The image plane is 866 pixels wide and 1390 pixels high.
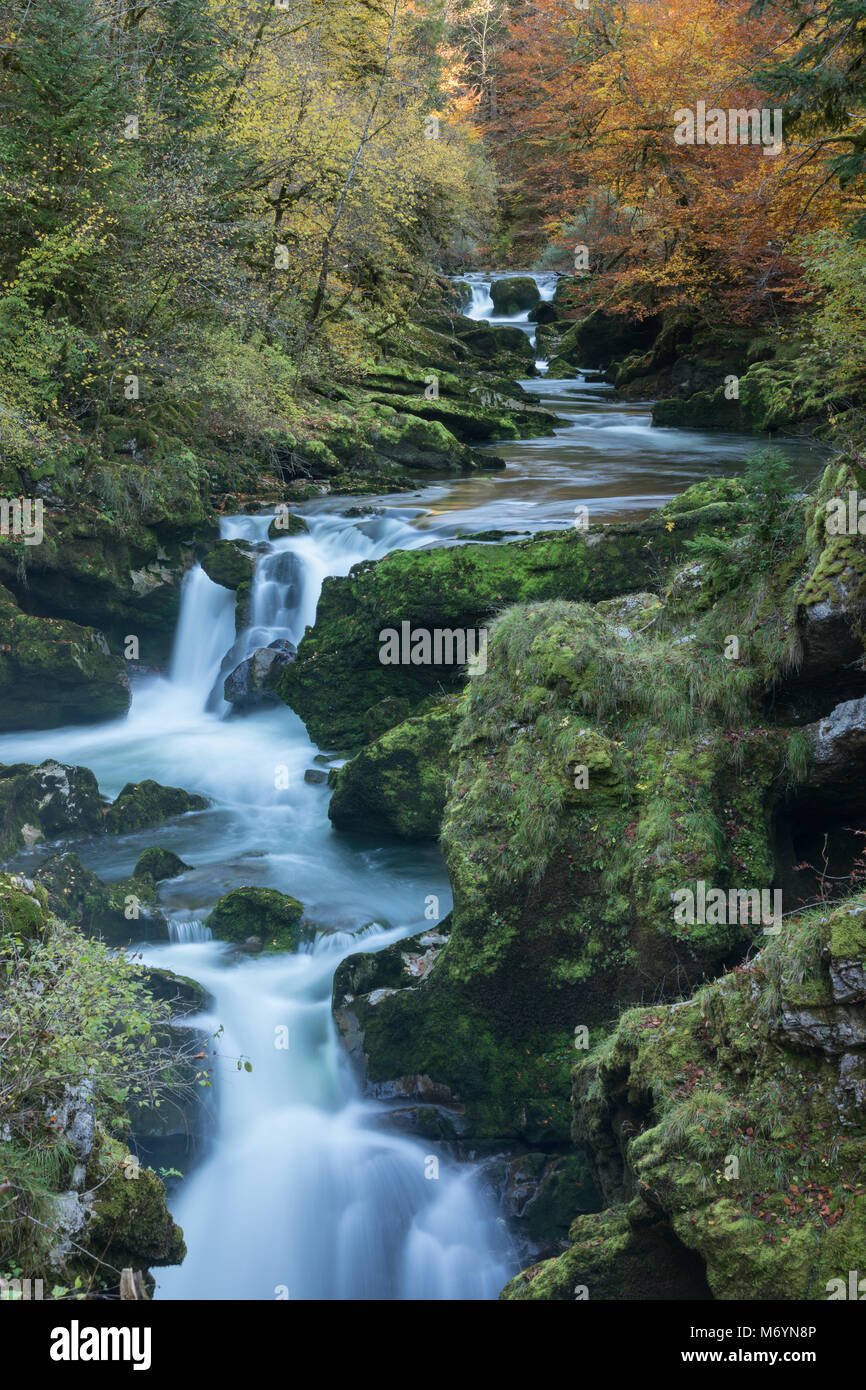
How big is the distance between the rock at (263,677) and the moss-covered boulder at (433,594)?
1.14 m

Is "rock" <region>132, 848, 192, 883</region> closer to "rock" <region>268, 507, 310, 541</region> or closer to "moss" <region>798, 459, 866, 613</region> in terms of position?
"rock" <region>268, 507, 310, 541</region>

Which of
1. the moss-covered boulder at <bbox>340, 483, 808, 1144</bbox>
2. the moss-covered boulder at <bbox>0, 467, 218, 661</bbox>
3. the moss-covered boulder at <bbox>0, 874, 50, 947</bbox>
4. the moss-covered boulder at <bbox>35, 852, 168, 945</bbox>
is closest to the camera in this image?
the moss-covered boulder at <bbox>0, 874, 50, 947</bbox>

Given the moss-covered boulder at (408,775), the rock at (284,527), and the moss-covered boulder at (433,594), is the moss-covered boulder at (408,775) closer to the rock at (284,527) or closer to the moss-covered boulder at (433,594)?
the moss-covered boulder at (433,594)

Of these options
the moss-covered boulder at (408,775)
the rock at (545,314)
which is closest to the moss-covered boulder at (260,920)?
the moss-covered boulder at (408,775)

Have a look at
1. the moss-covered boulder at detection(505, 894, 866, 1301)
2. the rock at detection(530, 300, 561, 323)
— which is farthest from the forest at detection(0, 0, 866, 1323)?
the rock at detection(530, 300, 561, 323)

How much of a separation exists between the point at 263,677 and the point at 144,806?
118 inches

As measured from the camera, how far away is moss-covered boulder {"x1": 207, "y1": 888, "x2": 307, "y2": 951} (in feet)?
30.6

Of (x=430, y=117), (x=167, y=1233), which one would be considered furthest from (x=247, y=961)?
(x=430, y=117)

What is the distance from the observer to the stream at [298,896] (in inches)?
271

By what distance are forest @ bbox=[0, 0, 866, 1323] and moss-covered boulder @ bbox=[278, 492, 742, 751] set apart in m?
0.05

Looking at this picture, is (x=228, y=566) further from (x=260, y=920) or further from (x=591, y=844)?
(x=591, y=844)

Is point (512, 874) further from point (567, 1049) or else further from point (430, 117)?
point (430, 117)

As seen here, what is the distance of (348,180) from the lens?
18.6 metres

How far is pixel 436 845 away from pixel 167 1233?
552 cm
